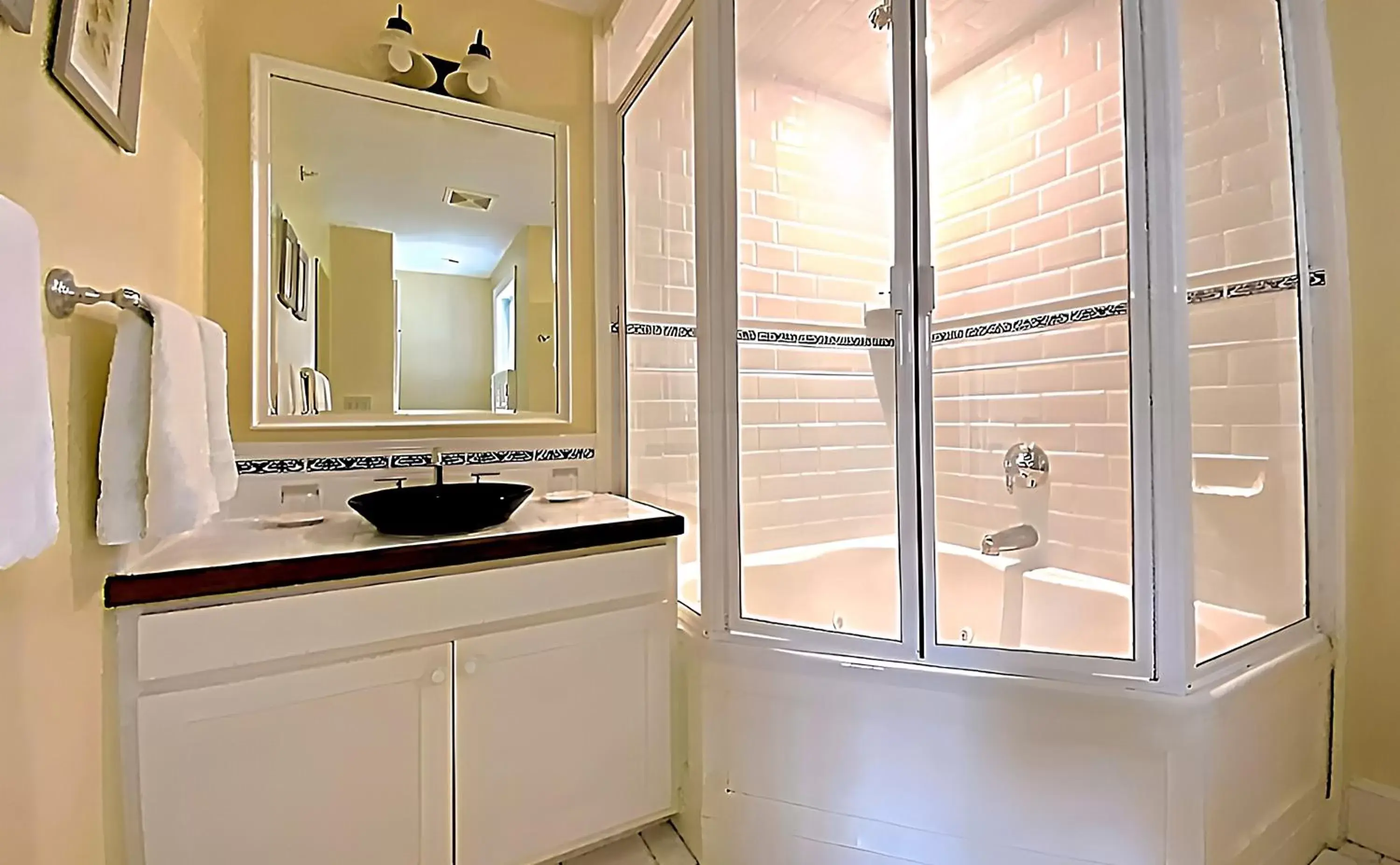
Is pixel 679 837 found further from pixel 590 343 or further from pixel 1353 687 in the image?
pixel 1353 687

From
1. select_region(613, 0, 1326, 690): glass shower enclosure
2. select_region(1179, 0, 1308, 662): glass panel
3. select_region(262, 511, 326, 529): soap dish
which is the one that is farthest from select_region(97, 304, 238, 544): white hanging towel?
select_region(1179, 0, 1308, 662): glass panel

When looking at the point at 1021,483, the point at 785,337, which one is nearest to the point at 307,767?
the point at 785,337

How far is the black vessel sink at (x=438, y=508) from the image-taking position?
1479mm

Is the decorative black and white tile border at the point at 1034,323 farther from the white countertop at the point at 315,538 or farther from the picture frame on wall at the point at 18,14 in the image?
the picture frame on wall at the point at 18,14

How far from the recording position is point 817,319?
2.44 metres

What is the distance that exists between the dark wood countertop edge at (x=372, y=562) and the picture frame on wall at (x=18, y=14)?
842mm

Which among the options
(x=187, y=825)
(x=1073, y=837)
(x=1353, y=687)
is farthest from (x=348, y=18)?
(x=1353, y=687)

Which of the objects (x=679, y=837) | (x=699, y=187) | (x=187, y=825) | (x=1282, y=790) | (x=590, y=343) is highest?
(x=699, y=187)

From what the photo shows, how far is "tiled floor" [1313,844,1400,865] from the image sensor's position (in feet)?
5.14

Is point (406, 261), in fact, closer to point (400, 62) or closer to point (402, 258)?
point (402, 258)

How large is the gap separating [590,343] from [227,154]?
1.10 m

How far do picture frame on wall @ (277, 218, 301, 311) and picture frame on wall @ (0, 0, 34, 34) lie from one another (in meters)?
0.96

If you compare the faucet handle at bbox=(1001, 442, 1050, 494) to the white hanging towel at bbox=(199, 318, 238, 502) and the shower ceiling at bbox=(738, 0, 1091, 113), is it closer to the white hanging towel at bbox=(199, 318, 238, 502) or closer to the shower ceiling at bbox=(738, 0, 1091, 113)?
the shower ceiling at bbox=(738, 0, 1091, 113)

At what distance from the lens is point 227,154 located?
1743mm
